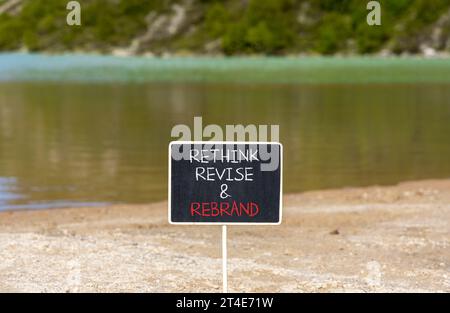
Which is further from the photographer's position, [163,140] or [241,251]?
[163,140]

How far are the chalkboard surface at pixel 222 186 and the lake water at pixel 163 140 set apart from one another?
462 inches

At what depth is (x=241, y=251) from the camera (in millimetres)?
14344

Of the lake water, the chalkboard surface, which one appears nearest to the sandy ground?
the chalkboard surface

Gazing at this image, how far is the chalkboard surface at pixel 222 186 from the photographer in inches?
403

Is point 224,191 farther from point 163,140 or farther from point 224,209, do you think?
point 163,140

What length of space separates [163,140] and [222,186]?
26.3m

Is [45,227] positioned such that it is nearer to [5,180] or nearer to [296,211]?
[296,211]

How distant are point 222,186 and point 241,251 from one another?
4.18 meters

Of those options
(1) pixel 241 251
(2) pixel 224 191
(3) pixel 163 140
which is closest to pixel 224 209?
(2) pixel 224 191

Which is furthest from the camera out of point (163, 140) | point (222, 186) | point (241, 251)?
point (163, 140)

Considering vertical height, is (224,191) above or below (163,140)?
above

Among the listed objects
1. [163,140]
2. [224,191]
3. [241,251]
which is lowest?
[163,140]

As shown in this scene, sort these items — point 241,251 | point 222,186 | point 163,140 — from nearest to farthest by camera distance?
point 222,186 → point 241,251 → point 163,140

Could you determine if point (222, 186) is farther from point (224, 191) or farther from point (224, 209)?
point (224, 209)
